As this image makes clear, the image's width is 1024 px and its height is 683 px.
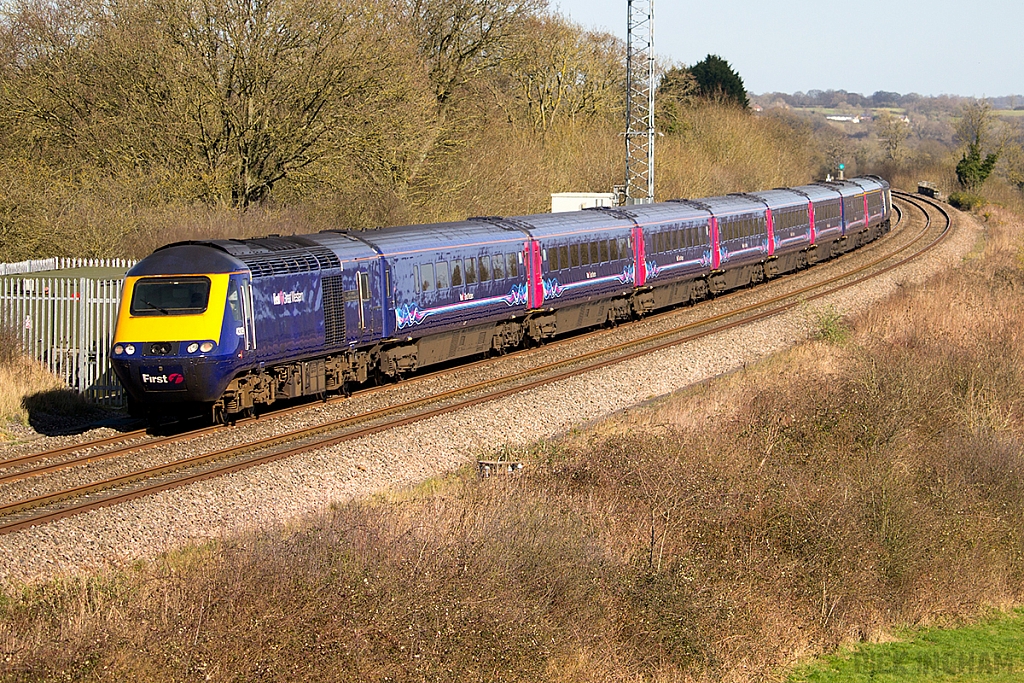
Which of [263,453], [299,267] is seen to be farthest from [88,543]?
[299,267]

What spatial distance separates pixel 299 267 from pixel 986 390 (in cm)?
1396

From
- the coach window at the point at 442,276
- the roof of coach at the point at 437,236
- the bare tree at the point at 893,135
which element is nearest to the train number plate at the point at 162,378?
the roof of coach at the point at 437,236

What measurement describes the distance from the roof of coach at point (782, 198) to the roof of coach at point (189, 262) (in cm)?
2355

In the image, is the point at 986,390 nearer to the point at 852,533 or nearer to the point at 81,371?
the point at 852,533

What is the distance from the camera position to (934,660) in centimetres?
1295

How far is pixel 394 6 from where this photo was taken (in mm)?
39375

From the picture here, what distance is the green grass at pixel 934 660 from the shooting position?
40.3ft

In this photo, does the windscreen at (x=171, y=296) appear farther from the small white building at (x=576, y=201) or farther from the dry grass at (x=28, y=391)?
the small white building at (x=576, y=201)

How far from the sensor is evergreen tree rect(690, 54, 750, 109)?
309ft

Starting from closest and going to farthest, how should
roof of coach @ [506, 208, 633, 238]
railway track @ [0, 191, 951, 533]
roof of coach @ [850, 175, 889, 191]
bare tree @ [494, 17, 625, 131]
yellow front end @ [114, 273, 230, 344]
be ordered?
railway track @ [0, 191, 951, 533], yellow front end @ [114, 273, 230, 344], roof of coach @ [506, 208, 633, 238], roof of coach @ [850, 175, 889, 191], bare tree @ [494, 17, 625, 131]

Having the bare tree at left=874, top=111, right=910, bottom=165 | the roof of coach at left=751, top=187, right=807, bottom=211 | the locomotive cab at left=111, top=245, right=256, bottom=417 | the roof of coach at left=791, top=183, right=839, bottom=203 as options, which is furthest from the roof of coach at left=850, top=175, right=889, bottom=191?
the bare tree at left=874, top=111, right=910, bottom=165

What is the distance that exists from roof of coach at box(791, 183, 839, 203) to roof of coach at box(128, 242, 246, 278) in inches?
→ 1096

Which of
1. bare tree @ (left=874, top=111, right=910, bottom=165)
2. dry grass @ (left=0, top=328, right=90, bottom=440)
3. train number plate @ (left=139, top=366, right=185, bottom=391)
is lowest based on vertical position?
dry grass @ (left=0, top=328, right=90, bottom=440)

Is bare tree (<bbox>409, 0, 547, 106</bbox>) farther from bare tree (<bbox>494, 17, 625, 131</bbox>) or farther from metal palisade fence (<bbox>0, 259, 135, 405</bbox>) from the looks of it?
metal palisade fence (<bbox>0, 259, 135, 405</bbox>)
